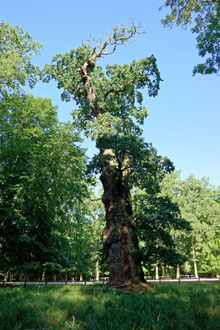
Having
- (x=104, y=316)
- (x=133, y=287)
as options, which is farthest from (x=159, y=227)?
(x=104, y=316)

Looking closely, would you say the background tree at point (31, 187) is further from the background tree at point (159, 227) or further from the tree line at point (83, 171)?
the background tree at point (159, 227)

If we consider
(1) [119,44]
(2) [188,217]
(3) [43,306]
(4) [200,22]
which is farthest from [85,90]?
(2) [188,217]

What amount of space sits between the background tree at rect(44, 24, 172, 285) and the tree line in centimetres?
5

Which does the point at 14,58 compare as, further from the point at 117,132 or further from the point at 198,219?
the point at 198,219

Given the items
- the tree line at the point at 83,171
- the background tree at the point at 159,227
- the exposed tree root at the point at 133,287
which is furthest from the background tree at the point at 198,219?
the exposed tree root at the point at 133,287

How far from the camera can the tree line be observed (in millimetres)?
10242

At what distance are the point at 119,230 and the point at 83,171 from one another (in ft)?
12.9

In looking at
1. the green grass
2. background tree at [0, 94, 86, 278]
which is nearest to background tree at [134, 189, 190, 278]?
background tree at [0, 94, 86, 278]

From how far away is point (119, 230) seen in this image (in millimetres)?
10195

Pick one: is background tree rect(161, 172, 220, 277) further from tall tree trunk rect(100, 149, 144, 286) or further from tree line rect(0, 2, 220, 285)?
tall tree trunk rect(100, 149, 144, 286)

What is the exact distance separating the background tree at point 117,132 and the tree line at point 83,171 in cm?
5

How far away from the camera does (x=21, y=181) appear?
1430 centimetres

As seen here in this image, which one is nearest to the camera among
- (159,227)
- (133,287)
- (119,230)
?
(133,287)

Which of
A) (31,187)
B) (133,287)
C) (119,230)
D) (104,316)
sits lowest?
(133,287)
